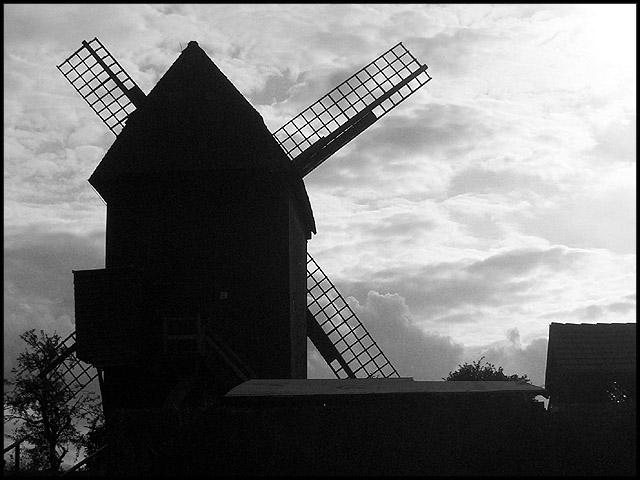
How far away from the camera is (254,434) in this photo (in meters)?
14.6

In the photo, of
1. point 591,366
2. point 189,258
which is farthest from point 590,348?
point 189,258

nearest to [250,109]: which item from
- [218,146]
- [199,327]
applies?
[218,146]

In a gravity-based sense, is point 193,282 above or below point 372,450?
above

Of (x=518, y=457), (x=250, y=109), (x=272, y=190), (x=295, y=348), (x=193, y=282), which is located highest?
(x=250, y=109)

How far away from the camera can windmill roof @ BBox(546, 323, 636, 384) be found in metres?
27.0

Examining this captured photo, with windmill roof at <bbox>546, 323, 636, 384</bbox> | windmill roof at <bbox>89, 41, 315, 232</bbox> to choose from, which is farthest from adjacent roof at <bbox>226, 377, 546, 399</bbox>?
windmill roof at <bbox>546, 323, 636, 384</bbox>

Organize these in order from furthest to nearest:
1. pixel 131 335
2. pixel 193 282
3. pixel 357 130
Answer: pixel 357 130
pixel 193 282
pixel 131 335

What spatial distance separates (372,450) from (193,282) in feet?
33.0

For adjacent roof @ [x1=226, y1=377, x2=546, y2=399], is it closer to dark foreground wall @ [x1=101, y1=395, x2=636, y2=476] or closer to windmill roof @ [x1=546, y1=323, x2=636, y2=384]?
dark foreground wall @ [x1=101, y1=395, x2=636, y2=476]

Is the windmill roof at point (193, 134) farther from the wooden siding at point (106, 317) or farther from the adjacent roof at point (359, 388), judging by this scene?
the adjacent roof at point (359, 388)

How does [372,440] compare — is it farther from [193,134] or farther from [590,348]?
[590,348]

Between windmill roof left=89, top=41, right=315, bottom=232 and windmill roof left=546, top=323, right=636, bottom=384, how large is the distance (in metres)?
9.72

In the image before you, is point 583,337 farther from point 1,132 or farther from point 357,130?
point 1,132

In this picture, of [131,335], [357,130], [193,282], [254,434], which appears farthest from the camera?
[357,130]
